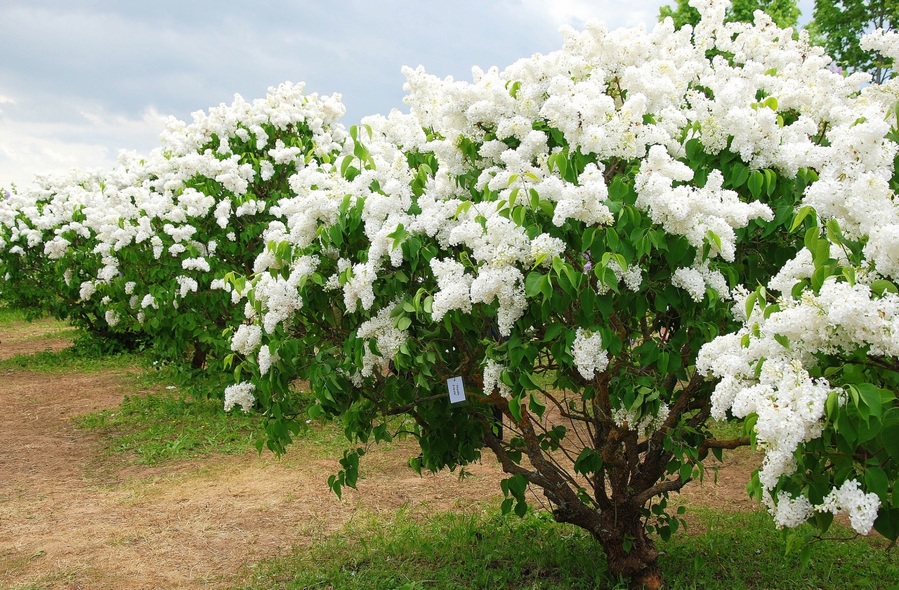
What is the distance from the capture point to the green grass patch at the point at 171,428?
7.89 meters

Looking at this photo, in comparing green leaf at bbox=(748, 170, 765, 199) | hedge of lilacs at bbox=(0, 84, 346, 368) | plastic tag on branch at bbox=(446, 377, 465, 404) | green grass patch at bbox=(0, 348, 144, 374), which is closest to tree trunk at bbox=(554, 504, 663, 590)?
plastic tag on branch at bbox=(446, 377, 465, 404)

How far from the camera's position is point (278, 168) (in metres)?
9.18

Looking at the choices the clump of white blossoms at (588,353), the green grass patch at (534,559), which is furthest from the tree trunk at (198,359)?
the clump of white blossoms at (588,353)

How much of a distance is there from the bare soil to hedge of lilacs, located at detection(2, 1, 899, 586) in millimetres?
1511

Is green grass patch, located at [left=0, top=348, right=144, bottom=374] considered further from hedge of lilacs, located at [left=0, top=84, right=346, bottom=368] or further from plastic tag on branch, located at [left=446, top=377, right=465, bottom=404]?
plastic tag on branch, located at [left=446, top=377, right=465, bottom=404]

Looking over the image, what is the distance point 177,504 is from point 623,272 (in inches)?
183

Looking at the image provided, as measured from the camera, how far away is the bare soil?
509 centimetres

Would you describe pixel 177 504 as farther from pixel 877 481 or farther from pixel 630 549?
pixel 877 481

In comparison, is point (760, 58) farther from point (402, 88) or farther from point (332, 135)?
point (332, 135)

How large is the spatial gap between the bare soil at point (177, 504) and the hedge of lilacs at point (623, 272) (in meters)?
1.51

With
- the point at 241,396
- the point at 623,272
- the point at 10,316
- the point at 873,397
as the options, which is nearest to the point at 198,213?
the point at 241,396

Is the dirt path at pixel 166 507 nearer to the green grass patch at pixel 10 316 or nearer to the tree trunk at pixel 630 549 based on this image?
the tree trunk at pixel 630 549

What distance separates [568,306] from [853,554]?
3.05 meters

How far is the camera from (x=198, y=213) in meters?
8.36
